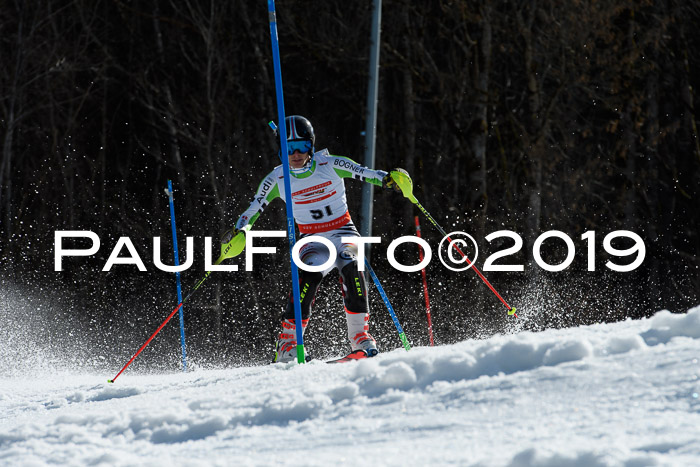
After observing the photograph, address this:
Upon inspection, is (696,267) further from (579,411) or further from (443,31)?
(579,411)

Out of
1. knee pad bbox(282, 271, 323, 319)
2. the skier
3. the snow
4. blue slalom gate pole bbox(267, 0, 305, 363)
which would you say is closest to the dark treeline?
the skier

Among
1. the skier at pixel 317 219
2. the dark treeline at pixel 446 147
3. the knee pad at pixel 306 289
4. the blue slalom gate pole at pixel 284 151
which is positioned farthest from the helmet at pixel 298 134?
the dark treeline at pixel 446 147

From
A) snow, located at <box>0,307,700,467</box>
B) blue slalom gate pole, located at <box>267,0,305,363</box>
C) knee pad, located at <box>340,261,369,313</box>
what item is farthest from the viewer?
knee pad, located at <box>340,261,369,313</box>

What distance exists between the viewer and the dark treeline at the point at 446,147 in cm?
1514

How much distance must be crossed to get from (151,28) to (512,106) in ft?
28.7

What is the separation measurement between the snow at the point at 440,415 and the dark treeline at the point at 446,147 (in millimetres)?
9634

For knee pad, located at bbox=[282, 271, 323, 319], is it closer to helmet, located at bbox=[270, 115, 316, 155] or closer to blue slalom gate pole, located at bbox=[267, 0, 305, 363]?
blue slalom gate pole, located at bbox=[267, 0, 305, 363]

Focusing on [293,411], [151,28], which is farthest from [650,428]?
[151,28]

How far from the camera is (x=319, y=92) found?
1847 centimetres

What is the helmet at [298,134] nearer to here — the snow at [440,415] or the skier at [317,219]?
the skier at [317,219]

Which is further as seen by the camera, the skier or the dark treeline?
the dark treeline

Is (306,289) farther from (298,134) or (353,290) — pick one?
(298,134)

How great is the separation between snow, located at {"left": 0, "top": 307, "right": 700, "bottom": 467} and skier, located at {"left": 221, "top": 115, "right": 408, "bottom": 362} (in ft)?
5.66

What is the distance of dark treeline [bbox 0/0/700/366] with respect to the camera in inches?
596
